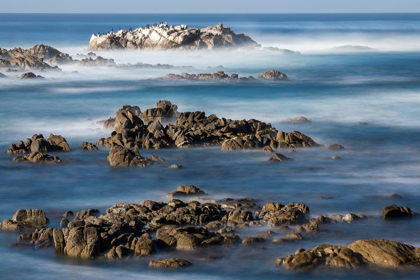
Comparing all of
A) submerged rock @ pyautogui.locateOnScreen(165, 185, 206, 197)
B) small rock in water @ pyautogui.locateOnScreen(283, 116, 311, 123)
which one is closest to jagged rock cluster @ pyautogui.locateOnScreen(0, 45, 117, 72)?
small rock in water @ pyautogui.locateOnScreen(283, 116, 311, 123)

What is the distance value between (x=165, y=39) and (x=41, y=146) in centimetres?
7509

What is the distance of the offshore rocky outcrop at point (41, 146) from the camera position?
36562mm

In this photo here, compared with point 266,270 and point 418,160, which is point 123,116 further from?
point 266,270

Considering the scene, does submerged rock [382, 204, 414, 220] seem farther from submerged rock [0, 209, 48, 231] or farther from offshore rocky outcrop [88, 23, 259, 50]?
offshore rocky outcrop [88, 23, 259, 50]

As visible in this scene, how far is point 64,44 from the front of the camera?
136000mm

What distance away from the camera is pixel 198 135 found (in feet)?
126

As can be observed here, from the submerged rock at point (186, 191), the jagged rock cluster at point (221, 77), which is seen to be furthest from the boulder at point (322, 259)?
the jagged rock cluster at point (221, 77)

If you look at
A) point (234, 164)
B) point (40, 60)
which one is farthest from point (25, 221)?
point (40, 60)

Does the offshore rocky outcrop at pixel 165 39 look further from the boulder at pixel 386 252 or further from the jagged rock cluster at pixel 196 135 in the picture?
the boulder at pixel 386 252

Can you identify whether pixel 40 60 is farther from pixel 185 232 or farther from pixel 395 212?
pixel 185 232

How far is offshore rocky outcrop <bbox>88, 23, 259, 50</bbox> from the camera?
359 ft

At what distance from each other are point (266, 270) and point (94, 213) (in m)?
7.60

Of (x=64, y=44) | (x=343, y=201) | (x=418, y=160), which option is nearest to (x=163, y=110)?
(x=418, y=160)

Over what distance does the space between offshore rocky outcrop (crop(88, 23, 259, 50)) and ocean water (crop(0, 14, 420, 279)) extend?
1058 inches
